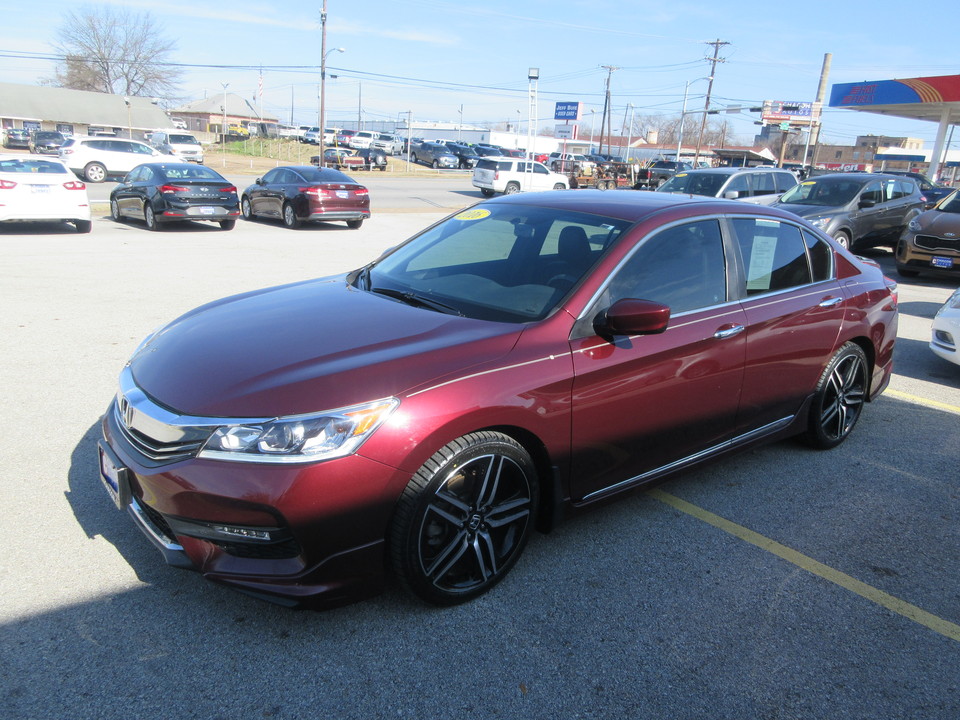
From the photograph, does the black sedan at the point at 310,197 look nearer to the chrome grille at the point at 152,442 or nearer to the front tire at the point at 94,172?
the front tire at the point at 94,172

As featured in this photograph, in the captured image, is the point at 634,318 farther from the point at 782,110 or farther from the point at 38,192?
the point at 782,110

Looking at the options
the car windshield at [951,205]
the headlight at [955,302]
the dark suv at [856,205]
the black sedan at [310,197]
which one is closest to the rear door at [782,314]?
the headlight at [955,302]

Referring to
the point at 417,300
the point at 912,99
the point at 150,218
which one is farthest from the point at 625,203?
the point at 912,99

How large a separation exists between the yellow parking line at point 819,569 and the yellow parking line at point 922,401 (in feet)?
10.3

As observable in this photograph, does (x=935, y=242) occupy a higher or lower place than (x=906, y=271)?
higher

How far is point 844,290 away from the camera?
15.5ft

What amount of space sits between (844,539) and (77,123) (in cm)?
8205

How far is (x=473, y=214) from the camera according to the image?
14.6ft

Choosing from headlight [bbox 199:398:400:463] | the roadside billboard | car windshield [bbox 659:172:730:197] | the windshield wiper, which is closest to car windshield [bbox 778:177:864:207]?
car windshield [bbox 659:172:730:197]

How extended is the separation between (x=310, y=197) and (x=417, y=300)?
1394 cm

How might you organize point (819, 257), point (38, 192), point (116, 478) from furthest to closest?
point (38, 192) < point (819, 257) < point (116, 478)

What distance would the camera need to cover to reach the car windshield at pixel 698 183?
15.2 m

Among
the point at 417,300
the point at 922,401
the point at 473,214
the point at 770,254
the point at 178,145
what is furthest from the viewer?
the point at 178,145

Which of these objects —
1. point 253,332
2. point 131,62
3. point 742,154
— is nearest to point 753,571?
point 253,332
